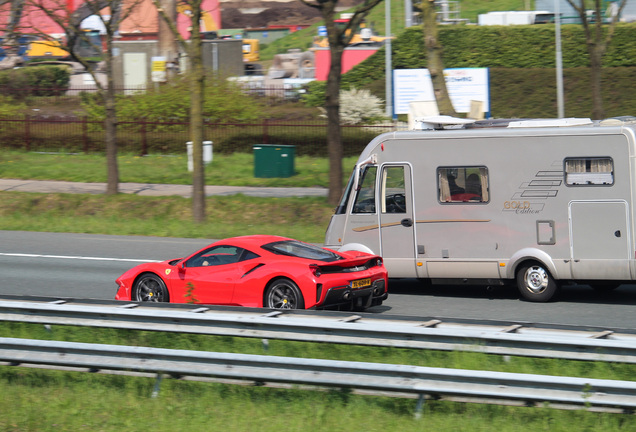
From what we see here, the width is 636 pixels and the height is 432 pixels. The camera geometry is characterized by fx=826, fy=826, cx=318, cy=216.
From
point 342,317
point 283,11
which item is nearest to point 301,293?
point 342,317

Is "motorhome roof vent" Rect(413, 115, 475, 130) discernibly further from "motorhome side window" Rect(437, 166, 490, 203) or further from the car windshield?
the car windshield

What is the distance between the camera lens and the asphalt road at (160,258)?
12.0 meters

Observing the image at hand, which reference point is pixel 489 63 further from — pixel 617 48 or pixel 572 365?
pixel 572 365

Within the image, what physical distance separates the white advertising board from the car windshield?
90.8 feet

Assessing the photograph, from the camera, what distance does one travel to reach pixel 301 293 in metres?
11.1

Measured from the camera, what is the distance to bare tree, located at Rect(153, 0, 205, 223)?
69.3ft

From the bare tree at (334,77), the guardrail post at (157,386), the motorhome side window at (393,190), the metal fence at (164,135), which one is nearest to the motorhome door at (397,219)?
the motorhome side window at (393,190)

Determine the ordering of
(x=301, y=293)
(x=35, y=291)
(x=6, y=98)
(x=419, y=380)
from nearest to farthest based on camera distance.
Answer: (x=419, y=380)
(x=301, y=293)
(x=35, y=291)
(x=6, y=98)

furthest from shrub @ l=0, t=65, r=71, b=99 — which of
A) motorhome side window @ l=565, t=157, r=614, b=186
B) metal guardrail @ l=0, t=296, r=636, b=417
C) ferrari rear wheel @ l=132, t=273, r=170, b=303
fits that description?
metal guardrail @ l=0, t=296, r=636, b=417

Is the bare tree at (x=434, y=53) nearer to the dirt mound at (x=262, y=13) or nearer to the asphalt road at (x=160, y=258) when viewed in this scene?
the asphalt road at (x=160, y=258)

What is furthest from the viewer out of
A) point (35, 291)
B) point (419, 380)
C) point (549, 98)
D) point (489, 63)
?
point (489, 63)

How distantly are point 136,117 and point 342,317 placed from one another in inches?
1127

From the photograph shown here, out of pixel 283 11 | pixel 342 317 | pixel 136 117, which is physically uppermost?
pixel 283 11

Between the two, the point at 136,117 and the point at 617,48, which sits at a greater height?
the point at 617,48
